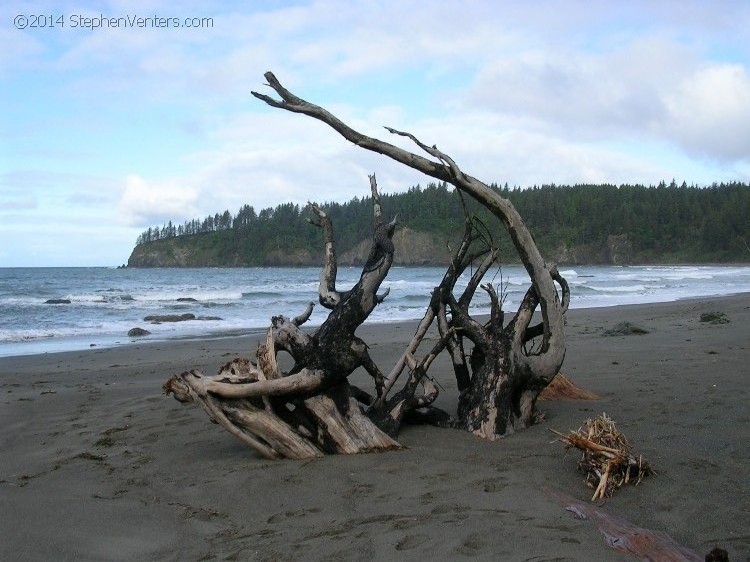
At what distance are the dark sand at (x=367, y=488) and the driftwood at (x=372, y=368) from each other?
0.24m

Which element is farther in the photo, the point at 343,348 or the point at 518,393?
the point at 518,393

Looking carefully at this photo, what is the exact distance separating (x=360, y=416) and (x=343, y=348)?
56cm

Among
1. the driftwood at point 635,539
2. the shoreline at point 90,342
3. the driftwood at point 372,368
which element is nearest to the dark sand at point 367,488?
the driftwood at point 635,539

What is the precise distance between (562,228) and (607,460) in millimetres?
118229

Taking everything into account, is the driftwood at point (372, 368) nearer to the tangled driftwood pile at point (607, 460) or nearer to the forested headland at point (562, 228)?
the tangled driftwood pile at point (607, 460)

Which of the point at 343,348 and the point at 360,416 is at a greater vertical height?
the point at 343,348

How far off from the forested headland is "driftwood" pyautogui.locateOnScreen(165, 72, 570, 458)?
301ft

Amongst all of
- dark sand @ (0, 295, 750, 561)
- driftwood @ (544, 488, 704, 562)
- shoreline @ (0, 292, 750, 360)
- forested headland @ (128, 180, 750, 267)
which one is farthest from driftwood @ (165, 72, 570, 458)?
forested headland @ (128, 180, 750, 267)

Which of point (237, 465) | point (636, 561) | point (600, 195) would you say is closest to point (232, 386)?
point (237, 465)

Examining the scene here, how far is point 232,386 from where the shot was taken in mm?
5320

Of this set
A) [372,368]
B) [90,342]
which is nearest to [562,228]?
[90,342]

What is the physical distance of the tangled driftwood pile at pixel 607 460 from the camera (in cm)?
420

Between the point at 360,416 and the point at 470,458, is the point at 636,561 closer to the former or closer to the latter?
the point at 470,458

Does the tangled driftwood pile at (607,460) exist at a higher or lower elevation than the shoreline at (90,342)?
higher
